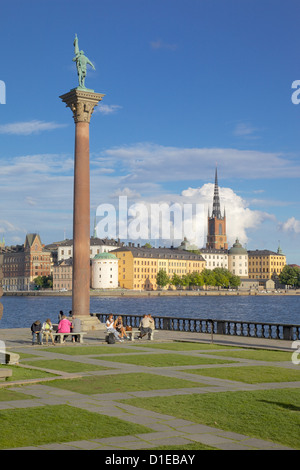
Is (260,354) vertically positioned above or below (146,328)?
below

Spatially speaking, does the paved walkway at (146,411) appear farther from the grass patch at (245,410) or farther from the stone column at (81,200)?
the stone column at (81,200)

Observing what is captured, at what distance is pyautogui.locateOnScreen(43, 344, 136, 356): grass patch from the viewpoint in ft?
80.3

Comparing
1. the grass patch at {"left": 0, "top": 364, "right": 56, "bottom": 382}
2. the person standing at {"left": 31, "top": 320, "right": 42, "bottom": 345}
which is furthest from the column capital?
the grass patch at {"left": 0, "top": 364, "right": 56, "bottom": 382}

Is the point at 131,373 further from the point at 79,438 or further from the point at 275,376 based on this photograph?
the point at 79,438

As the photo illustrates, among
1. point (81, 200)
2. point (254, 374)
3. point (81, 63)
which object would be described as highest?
point (81, 63)

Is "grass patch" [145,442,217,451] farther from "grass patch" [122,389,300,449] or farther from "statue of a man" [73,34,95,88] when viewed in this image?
"statue of a man" [73,34,95,88]

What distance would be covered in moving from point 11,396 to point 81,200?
24.2 meters

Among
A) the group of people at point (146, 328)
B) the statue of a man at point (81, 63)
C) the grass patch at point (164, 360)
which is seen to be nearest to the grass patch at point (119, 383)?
the grass patch at point (164, 360)

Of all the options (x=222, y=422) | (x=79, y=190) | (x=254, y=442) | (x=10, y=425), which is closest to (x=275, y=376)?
(x=222, y=422)

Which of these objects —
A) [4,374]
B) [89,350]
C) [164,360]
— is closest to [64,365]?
[164,360]

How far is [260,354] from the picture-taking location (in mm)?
23953

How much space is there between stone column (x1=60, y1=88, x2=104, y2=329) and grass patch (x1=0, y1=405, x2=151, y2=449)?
2544 cm

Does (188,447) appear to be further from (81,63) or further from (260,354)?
(81,63)
